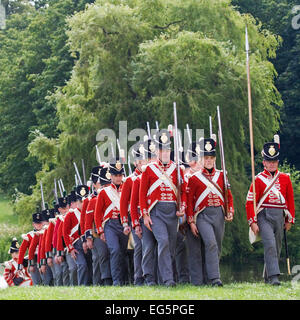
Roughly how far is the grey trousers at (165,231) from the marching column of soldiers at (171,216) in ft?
0.04

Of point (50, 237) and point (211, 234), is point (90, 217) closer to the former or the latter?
point (50, 237)

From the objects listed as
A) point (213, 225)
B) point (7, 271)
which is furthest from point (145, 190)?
point (7, 271)

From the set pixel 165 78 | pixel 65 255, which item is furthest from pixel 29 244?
pixel 165 78

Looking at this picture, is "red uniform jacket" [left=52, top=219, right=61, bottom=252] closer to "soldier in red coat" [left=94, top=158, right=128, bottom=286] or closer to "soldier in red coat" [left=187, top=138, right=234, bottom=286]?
"soldier in red coat" [left=94, top=158, right=128, bottom=286]

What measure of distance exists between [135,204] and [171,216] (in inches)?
26.1

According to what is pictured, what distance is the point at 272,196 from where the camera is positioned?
13359 mm

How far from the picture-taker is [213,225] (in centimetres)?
1298

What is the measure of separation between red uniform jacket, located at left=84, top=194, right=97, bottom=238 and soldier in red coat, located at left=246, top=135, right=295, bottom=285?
3202 mm

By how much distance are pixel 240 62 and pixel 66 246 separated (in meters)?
13.5

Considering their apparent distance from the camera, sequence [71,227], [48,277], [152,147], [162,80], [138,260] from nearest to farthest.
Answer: [152,147]
[138,260]
[71,227]
[48,277]
[162,80]

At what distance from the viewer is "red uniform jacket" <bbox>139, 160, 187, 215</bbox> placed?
1270 centimetres

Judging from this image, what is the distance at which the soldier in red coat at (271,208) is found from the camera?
522 inches
